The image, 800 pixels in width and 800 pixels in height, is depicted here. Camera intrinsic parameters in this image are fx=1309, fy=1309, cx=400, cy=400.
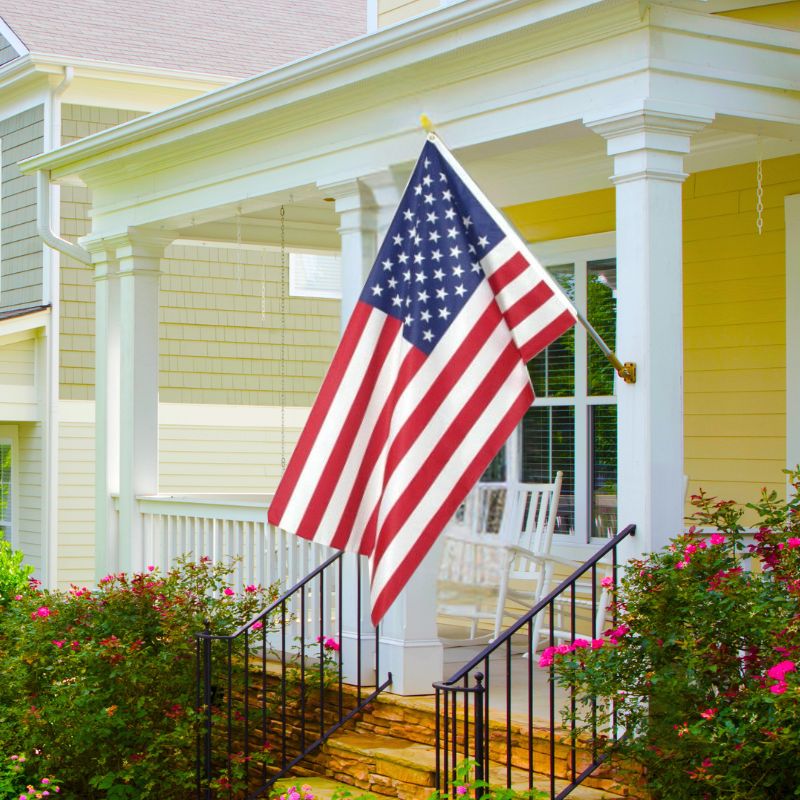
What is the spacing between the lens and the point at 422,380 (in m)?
4.53

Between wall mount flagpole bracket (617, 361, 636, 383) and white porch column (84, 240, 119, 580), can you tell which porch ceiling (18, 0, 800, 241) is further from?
wall mount flagpole bracket (617, 361, 636, 383)

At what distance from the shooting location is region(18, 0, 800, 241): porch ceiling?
5.28 meters

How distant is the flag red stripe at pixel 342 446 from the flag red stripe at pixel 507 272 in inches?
14.4

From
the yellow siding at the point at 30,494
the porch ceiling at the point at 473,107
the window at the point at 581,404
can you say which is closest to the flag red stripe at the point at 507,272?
the porch ceiling at the point at 473,107

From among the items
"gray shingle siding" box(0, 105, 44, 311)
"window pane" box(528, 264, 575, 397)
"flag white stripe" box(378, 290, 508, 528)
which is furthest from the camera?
"gray shingle siding" box(0, 105, 44, 311)

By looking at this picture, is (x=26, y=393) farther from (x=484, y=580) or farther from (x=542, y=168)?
(x=484, y=580)

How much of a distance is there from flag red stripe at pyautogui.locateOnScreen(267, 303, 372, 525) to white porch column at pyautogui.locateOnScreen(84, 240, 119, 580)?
438 cm

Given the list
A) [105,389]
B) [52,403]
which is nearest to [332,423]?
[105,389]

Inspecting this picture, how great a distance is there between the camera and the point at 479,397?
4.50 m

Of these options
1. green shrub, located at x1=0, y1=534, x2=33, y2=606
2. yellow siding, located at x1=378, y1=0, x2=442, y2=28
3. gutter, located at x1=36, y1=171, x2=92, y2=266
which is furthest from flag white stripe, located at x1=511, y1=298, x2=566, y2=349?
green shrub, located at x1=0, y1=534, x2=33, y2=606

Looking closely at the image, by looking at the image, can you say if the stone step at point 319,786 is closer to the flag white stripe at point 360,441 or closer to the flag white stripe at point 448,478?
the flag white stripe at point 360,441

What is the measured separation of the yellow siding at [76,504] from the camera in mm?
11891

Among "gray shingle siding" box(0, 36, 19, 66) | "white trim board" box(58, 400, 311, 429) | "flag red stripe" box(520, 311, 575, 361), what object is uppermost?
"gray shingle siding" box(0, 36, 19, 66)

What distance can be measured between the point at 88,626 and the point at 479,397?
10.2ft
